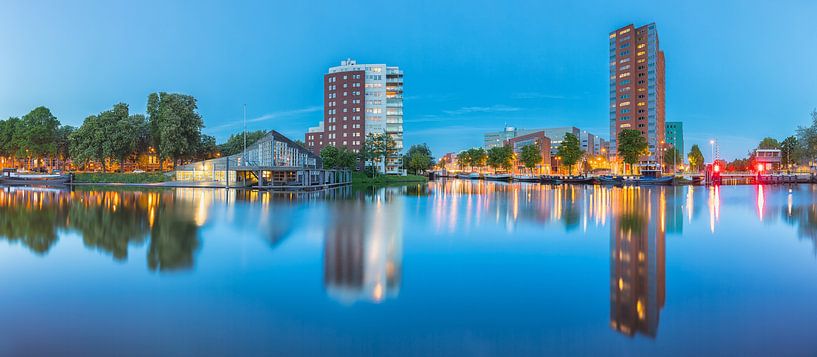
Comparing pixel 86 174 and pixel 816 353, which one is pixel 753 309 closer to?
pixel 816 353

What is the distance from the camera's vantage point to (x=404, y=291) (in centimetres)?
1048

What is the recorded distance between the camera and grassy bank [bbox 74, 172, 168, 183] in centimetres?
7512

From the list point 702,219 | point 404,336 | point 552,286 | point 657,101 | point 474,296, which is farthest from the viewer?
point 657,101

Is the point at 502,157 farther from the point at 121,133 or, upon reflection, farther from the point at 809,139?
the point at 121,133

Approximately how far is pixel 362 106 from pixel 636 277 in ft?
378

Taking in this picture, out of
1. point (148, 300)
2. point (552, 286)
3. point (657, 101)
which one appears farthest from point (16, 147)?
point (657, 101)

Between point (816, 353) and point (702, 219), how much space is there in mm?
21966

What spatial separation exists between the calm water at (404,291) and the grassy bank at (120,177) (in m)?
59.6

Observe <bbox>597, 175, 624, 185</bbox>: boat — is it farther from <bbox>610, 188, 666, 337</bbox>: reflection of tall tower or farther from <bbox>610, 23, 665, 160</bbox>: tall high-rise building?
<bbox>610, 188, 666, 337</bbox>: reflection of tall tower

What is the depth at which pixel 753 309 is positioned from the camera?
9.38 metres

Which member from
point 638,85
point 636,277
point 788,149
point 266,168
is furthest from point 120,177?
point 788,149

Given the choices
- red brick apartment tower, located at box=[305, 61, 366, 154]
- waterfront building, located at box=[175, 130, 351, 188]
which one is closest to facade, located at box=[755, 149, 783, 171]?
red brick apartment tower, located at box=[305, 61, 366, 154]

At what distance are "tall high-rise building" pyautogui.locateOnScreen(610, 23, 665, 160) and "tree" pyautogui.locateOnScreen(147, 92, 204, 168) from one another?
126 meters

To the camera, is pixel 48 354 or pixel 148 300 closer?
pixel 48 354
